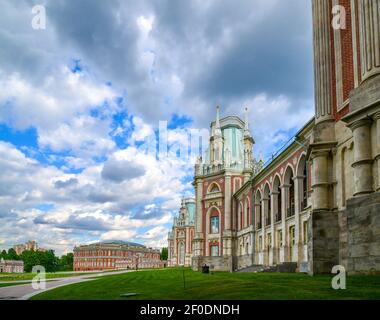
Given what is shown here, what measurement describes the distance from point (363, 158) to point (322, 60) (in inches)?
271

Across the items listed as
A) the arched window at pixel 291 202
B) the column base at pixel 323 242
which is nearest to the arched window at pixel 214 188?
the arched window at pixel 291 202

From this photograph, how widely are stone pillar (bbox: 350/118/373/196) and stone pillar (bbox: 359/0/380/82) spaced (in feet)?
5.77

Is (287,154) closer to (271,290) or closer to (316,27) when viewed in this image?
(316,27)

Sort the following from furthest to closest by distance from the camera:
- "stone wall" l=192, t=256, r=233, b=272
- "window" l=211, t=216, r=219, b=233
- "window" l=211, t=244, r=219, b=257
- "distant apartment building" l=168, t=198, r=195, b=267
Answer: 1. "distant apartment building" l=168, t=198, r=195, b=267
2. "window" l=211, t=216, r=219, b=233
3. "window" l=211, t=244, r=219, b=257
4. "stone wall" l=192, t=256, r=233, b=272

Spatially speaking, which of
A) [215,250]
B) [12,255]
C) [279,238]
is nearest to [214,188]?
[215,250]

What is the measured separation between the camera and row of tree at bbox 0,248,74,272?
123 metres

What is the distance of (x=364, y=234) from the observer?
574 inches

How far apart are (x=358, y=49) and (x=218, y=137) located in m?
55.5

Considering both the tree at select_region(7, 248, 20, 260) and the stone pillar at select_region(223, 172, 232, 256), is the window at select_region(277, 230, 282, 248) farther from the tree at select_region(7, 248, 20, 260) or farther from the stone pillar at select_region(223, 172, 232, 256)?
the tree at select_region(7, 248, 20, 260)

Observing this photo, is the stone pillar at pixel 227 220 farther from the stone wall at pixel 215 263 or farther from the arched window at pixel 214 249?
the arched window at pixel 214 249

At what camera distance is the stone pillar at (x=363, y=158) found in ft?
50.6

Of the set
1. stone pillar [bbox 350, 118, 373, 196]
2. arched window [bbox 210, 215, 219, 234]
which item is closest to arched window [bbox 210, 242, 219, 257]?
arched window [bbox 210, 215, 219, 234]

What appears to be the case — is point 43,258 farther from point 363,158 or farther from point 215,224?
point 363,158

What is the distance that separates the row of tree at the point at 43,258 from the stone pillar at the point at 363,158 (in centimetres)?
11235
